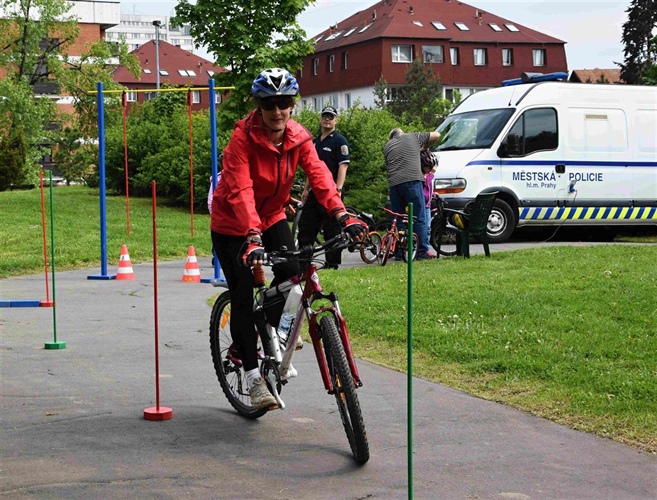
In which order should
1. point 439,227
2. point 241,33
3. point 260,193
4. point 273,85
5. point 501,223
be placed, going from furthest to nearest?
point 241,33, point 501,223, point 439,227, point 260,193, point 273,85

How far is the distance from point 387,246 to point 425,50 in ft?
232

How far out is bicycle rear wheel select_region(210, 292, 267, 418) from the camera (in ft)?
23.4

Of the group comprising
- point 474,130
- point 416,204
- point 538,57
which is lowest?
point 416,204

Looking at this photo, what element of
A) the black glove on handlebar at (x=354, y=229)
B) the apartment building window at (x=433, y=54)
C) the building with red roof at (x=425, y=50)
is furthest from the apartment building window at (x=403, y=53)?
the black glove on handlebar at (x=354, y=229)

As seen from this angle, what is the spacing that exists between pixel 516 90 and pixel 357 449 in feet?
52.6

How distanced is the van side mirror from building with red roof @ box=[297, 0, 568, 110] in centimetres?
6288

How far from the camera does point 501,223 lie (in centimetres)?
2042

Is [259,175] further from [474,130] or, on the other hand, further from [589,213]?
[589,213]

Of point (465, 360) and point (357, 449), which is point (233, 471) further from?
point (465, 360)

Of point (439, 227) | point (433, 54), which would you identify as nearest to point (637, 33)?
point (433, 54)

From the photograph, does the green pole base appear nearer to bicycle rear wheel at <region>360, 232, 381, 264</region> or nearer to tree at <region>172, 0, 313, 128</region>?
bicycle rear wheel at <region>360, 232, 381, 264</region>

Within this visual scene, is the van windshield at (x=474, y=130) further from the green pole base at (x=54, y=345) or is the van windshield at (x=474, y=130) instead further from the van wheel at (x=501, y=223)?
the green pole base at (x=54, y=345)

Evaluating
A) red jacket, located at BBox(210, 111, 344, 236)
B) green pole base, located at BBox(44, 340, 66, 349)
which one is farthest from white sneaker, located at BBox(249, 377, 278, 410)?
green pole base, located at BBox(44, 340, 66, 349)

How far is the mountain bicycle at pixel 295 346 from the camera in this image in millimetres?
5805
